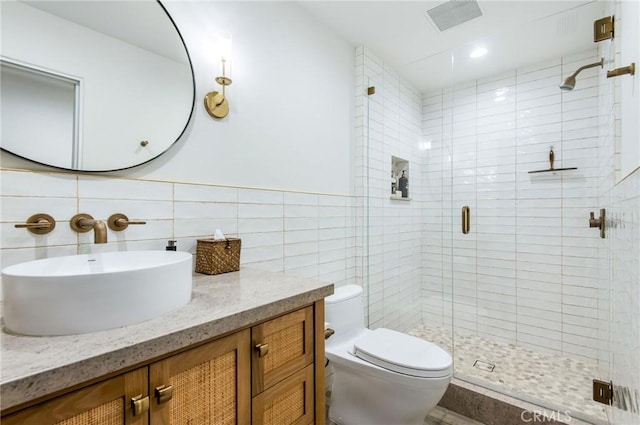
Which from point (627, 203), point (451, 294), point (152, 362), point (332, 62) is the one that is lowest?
point (451, 294)

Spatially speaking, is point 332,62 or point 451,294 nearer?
point 332,62

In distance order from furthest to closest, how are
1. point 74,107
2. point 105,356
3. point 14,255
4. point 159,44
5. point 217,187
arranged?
point 217,187 < point 159,44 < point 74,107 < point 14,255 < point 105,356

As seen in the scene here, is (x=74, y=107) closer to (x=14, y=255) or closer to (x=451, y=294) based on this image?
(x=14, y=255)

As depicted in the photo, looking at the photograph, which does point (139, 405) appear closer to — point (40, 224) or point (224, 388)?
point (224, 388)

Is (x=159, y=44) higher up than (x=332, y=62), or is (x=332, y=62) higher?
(x=332, y=62)

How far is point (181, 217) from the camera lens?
127 cm

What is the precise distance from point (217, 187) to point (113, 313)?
0.83 metres

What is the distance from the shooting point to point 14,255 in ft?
2.93

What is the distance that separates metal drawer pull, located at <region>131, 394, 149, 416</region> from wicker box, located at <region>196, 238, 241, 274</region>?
2.05 feet

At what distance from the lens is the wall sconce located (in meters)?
1.38

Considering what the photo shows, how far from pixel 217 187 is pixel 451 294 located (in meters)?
2.28

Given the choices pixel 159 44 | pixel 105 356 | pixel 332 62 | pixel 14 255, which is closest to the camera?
pixel 105 356

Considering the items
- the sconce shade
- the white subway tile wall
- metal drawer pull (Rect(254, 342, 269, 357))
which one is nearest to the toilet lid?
the white subway tile wall

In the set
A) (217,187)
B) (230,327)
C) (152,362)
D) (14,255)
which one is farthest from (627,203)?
(14,255)
